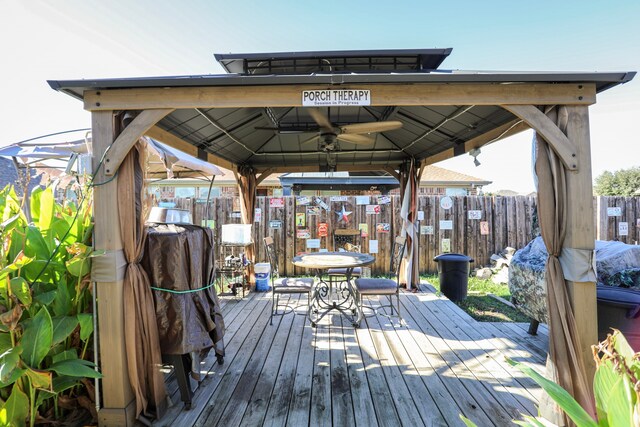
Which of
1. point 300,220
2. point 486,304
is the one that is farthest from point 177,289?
point 486,304

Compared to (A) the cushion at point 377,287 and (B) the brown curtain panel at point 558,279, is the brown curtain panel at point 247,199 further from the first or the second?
(B) the brown curtain panel at point 558,279

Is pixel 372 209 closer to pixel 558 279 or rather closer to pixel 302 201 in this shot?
pixel 302 201

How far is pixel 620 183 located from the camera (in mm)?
19234

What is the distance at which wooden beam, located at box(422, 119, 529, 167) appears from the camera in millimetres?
3227

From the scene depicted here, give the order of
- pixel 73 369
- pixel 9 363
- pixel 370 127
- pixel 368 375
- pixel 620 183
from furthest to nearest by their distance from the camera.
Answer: pixel 620 183, pixel 370 127, pixel 368 375, pixel 73 369, pixel 9 363

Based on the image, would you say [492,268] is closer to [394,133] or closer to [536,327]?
[536,327]

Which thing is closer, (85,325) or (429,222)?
(85,325)

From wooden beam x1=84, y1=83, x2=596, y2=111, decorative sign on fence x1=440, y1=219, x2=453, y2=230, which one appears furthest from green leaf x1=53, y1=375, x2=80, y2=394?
decorative sign on fence x1=440, y1=219, x2=453, y2=230

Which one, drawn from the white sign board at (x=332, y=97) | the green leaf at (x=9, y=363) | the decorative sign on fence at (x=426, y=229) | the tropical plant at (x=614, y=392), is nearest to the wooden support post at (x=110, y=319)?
the green leaf at (x=9, y=363)

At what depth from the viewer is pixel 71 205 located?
2551mm

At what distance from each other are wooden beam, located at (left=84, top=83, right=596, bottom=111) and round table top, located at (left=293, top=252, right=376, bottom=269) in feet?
6.82

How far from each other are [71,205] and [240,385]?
215cm

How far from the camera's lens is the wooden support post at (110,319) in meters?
2.17

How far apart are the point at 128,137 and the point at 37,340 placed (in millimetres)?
1473
